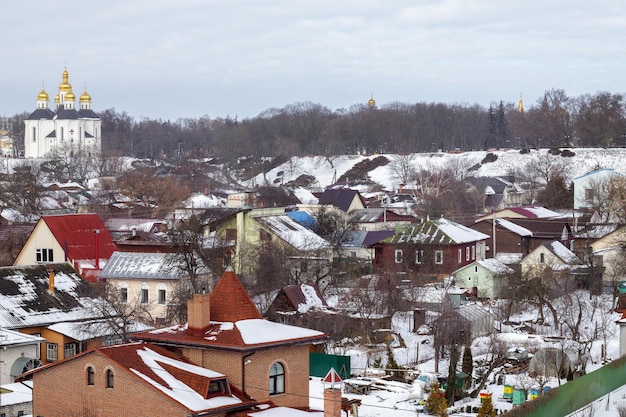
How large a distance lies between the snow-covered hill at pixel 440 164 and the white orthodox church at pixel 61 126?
2472 cm

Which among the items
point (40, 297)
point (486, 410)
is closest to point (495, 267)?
point (40, 297)

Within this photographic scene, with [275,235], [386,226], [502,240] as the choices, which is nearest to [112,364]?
[275,235]

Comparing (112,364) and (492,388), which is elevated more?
(112,364)

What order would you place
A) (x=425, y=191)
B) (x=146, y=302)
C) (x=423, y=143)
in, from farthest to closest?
(x=423, y=143)
(x=425, y=191)
(x=146, y=302)

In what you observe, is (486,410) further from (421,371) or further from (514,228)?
(514,228)

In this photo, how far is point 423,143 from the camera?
403 ft

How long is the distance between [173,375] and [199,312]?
140 centimetres

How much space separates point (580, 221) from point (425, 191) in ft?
65.8

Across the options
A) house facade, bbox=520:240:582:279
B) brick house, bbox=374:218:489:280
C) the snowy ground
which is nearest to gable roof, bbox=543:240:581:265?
house facade, bbox=520:240:582:279

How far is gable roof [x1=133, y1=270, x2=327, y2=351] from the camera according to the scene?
19812 millimetres

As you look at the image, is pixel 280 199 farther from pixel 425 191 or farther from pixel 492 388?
pixel 492 388

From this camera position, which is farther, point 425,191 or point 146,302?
point 425,191

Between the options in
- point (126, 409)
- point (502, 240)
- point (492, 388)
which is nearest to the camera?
point (126, 409)

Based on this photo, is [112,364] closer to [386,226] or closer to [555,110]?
[386,226]
